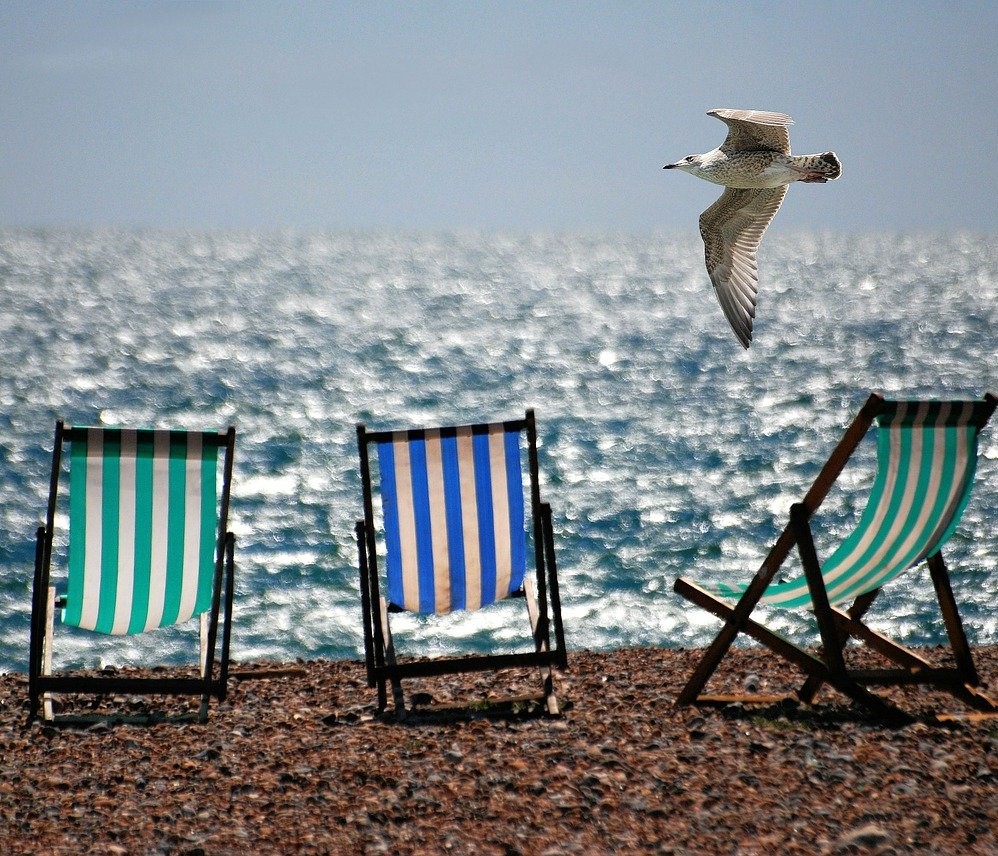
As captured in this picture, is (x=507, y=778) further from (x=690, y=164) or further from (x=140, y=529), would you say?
(x=690, y=164)

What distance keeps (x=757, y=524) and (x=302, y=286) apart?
44976 millimetres

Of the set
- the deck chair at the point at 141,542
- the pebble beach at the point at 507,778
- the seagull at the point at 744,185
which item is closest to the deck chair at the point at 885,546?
the pebble beach at the point at 507,778

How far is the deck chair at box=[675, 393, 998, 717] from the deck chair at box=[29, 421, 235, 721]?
1.60 m

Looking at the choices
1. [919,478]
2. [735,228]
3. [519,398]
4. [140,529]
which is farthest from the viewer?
[519,398]

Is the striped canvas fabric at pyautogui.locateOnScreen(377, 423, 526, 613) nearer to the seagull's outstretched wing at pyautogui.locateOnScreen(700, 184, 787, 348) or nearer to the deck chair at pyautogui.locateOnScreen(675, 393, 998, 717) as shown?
the deck chair at pyautogui.locateOnScreen(675, 393, 998, 717)

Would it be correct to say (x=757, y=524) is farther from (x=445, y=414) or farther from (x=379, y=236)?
(x=379, y=236)

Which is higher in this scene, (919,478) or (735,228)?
(735,228)

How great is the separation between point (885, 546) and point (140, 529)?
8.10ft

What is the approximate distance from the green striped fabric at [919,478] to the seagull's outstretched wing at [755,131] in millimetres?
2223

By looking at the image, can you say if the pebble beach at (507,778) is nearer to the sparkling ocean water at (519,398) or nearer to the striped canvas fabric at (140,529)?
the striped canvas fabric at (140,529)

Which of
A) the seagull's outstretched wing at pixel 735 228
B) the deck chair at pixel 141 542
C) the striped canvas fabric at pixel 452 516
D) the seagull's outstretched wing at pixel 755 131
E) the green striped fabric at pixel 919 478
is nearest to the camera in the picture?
the green striped fabric at pixel 919 478

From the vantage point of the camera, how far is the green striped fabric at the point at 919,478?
12.3 feet

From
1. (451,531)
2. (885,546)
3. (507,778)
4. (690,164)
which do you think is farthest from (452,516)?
(690,164)

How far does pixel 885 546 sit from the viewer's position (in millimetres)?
3850
